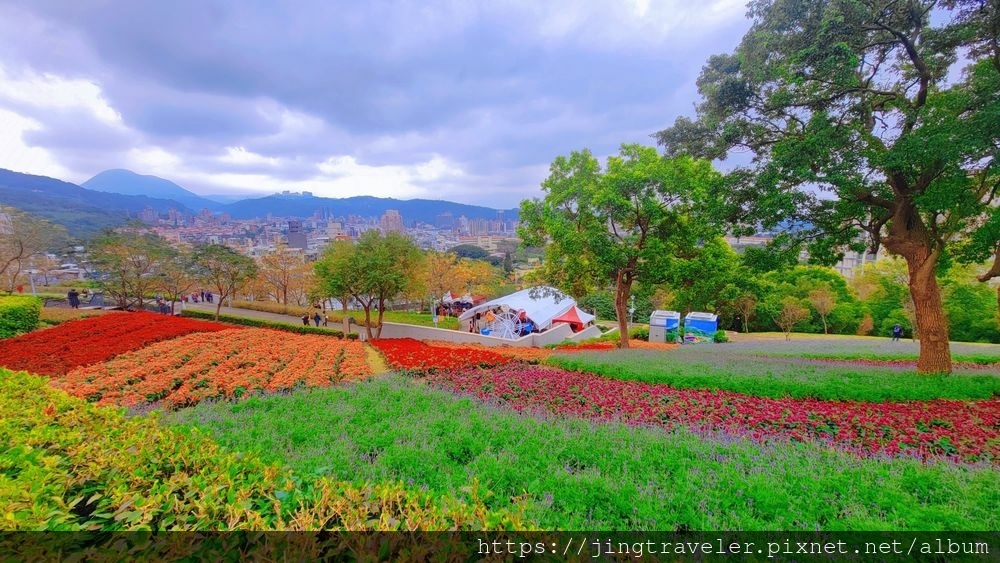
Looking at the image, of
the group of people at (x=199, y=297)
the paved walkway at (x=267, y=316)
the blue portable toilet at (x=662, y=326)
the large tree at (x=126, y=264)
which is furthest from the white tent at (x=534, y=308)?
the group of people at (x=199, y=297)

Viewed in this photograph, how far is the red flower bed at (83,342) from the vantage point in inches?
324

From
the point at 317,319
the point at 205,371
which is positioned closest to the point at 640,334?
the point at 317,319

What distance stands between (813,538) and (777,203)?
24.0 ft

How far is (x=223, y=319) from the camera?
23.0m

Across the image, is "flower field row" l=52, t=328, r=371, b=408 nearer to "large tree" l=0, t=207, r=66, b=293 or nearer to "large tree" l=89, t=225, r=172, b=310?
"large tree" l=89, t=225, r=172, b=310

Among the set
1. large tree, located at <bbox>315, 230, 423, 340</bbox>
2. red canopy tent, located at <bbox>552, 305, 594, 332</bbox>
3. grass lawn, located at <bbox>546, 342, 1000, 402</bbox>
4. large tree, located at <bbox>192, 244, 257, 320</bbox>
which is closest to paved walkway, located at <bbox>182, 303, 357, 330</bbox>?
large tree, located at <bbox>192, 244, 257, 320</bbox>

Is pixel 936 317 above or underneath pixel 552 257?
underneath

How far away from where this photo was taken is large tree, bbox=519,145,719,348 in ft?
39.7

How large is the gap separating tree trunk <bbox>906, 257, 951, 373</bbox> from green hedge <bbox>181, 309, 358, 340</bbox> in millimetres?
19358

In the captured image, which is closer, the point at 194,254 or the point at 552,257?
the point at 552,257

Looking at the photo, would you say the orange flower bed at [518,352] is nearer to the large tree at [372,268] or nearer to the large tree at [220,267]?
the large tree at [372,268]

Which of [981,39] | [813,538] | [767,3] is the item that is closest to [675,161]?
[767,3]

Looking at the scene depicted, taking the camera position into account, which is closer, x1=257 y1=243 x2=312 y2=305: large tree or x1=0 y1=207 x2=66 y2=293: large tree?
x1=0 y1=207 x2=66 y2=293: large tree

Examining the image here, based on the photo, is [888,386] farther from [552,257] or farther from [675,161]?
[552,257]
